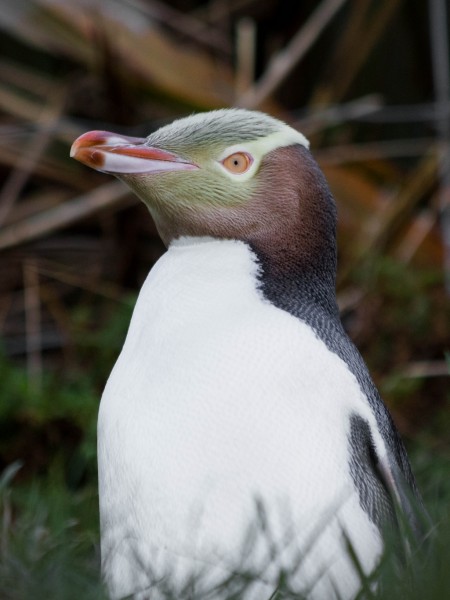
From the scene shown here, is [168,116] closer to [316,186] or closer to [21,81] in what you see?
[21,81]

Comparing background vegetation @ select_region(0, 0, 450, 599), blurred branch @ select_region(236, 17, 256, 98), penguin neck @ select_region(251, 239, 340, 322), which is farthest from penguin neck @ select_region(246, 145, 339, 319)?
blurred branch @ select_region(236, 17, 256, 98)

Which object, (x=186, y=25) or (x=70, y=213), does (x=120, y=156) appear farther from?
(x=186, y=25)

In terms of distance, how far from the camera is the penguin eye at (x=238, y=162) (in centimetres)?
176

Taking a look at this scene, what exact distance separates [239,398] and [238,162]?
0.42 meters

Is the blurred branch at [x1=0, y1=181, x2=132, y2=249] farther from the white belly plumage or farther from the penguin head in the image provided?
the white belly plumage

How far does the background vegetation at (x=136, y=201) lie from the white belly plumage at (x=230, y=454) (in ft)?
3.47

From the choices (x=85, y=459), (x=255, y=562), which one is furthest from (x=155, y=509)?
(x=85, y=459)

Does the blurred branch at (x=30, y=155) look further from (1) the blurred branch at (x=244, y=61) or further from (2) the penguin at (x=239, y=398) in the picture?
(2) the penguin at (x=239, y=398)

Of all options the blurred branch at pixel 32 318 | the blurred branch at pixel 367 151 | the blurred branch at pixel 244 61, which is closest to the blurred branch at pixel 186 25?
the blurred branch at pixel 244 61

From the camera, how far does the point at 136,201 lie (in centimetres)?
385

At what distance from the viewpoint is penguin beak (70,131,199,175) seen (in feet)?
5.61

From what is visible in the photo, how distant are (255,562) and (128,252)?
2.49 meters

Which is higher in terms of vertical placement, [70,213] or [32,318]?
[70,213]

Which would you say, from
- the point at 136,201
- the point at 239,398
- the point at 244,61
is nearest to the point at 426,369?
the point at 136,201
